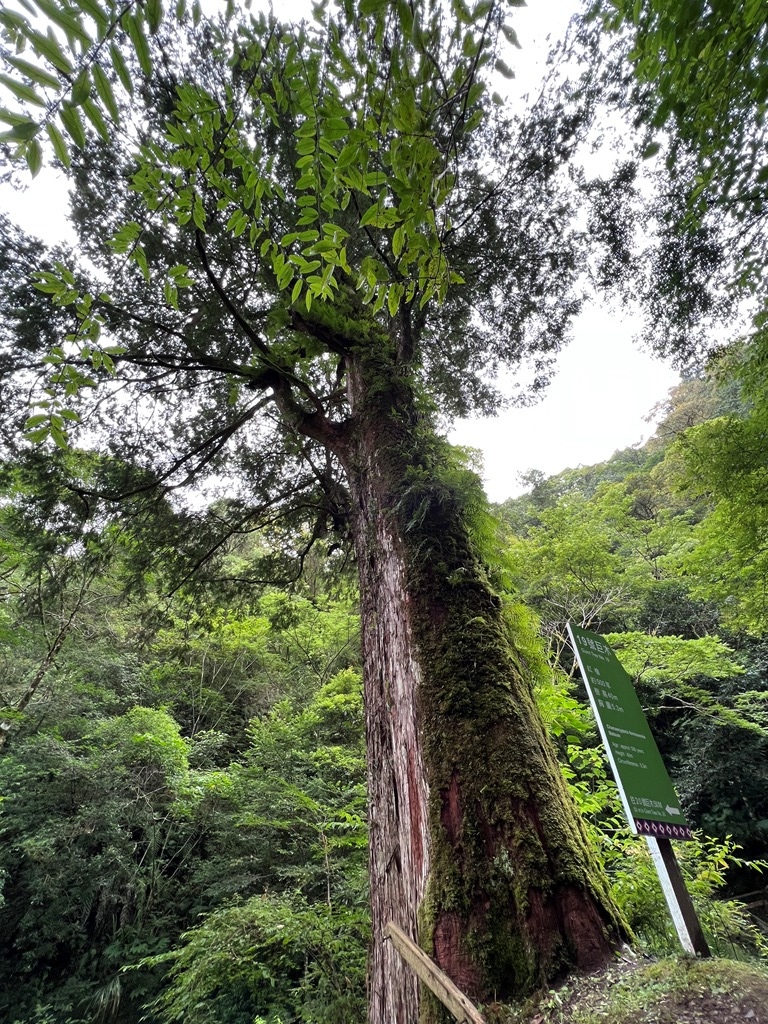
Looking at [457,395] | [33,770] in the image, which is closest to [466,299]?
[457,395]

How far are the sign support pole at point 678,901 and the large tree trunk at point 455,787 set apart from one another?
0.18 meters

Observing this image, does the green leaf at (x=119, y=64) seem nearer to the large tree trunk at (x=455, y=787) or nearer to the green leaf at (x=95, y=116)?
the green leaf at (x=95, y=116)

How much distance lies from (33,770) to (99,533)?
6.04m

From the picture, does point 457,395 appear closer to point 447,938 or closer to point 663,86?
point 663,86

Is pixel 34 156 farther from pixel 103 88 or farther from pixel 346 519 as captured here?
pixel 346 519

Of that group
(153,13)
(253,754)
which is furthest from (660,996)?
(253,754)

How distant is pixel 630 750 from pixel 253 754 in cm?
801

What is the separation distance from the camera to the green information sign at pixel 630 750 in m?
1.55

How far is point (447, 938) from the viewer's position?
4.74 ft

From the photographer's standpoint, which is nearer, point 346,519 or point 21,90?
point 21,90

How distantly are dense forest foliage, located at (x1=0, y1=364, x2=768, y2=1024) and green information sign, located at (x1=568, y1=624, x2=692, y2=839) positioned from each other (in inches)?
14.2

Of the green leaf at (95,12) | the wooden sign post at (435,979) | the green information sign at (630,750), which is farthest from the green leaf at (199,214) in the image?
the wooden sign post at (435,979)

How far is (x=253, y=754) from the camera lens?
8.22 metres

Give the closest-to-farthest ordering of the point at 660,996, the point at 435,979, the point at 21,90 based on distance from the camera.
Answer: the point at 21,90 < the point at 660,996 < the point at 435,979
